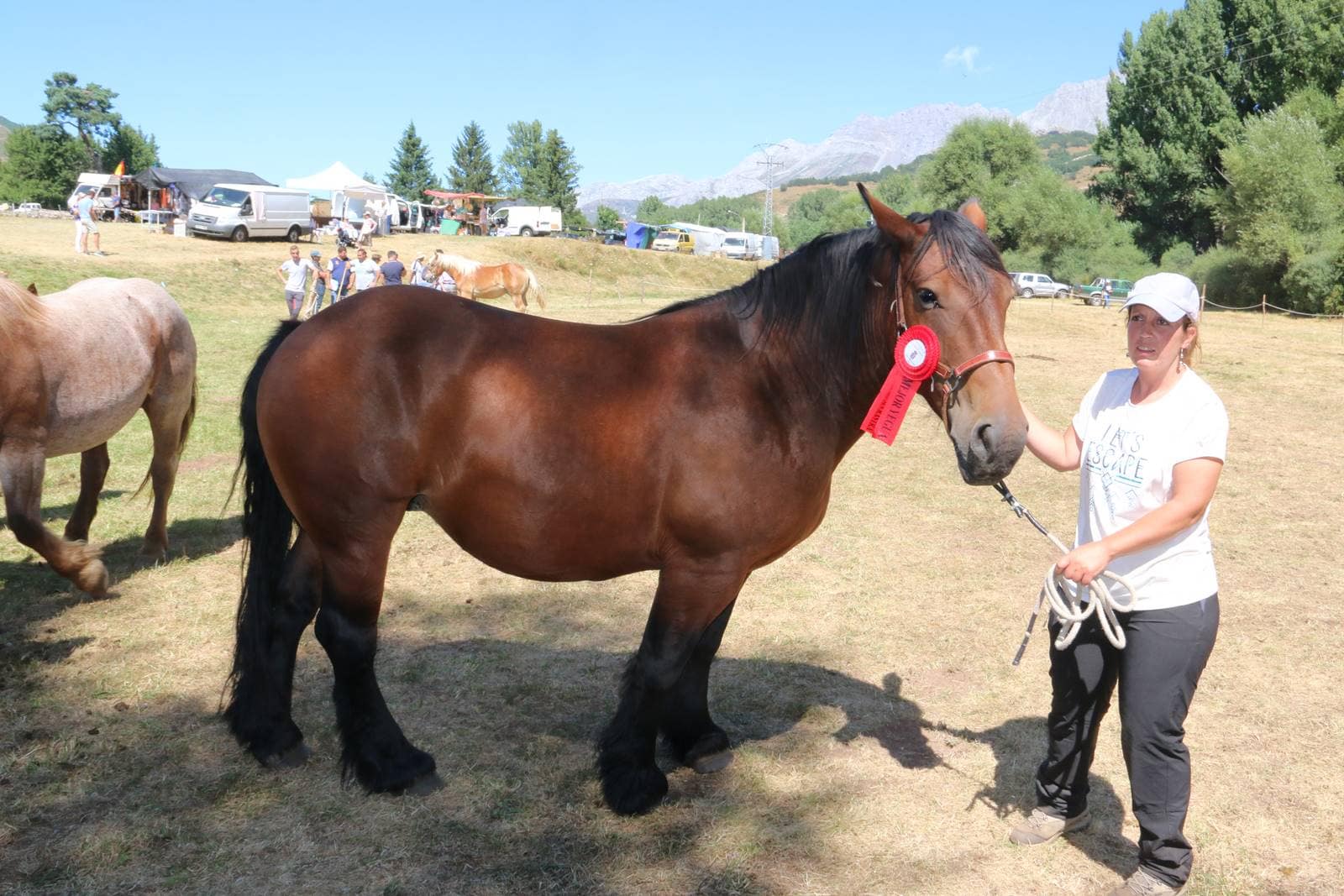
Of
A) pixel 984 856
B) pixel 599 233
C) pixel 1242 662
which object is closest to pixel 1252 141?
pixel 599 233

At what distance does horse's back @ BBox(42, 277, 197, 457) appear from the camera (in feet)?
17.5

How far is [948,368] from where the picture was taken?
3.00 metres

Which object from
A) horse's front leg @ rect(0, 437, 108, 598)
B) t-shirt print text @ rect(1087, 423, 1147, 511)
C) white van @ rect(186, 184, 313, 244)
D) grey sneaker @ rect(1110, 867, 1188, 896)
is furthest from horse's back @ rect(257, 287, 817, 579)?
white van @ rect(186, 184, 313, 244)

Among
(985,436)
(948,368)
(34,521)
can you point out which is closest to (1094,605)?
(985,436)

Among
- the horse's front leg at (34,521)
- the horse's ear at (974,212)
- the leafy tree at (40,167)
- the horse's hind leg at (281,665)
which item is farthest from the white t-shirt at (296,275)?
the leafy tree at (40,167)

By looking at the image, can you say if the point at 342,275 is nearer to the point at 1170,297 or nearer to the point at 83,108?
the point at 1170,297

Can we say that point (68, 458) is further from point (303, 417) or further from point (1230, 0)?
point (1230, 0)

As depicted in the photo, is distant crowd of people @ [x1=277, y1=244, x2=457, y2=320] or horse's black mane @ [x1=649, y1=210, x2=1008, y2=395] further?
distant crowd of people @ [x1=277, y1=244, x2=457, y2=320]

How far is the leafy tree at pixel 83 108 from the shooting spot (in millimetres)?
89312

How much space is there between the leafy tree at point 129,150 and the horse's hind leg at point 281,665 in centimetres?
10111

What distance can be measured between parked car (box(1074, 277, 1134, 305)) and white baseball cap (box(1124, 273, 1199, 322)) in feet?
156

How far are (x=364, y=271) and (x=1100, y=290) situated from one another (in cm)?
4004

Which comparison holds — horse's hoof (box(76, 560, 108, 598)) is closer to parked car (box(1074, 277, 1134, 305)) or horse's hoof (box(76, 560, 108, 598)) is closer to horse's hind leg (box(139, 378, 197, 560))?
horse's hind leg (box(139, 378, 197, 560))

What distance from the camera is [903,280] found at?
10.2 ft
